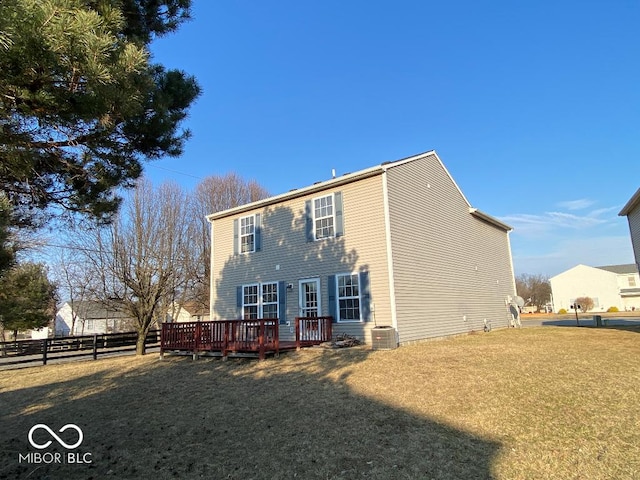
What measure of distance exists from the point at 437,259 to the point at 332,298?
433 centimetres

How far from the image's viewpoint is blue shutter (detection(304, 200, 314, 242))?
13.9 meters

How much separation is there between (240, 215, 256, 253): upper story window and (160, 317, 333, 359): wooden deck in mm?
4509

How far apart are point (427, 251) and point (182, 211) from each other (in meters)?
14.1

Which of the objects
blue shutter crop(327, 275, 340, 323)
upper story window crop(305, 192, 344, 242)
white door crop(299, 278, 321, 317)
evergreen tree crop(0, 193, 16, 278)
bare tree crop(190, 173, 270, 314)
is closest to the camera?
evergreen tree crop(0, 193, 16, 278)

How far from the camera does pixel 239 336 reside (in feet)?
36.2

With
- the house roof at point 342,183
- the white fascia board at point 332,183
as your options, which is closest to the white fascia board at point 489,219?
the house roof at point 342,183

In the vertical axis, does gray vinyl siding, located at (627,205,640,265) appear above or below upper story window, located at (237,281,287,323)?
above

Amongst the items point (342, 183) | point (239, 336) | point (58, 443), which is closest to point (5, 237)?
point (58, 443)

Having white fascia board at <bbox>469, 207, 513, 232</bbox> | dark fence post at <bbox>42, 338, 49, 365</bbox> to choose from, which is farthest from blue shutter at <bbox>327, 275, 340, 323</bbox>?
dark fence post at <bbox>42, 338, 49, 365</bbox>

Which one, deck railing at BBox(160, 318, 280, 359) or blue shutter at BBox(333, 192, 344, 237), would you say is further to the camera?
blue shutter at BBox(333, 192, 344, 237)

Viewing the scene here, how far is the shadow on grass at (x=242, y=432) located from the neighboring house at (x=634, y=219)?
47.3ft

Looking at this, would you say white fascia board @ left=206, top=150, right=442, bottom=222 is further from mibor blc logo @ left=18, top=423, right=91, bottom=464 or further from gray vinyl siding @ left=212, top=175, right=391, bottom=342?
mibor blc logo @ left=18, top=423, right=91, bottom=464

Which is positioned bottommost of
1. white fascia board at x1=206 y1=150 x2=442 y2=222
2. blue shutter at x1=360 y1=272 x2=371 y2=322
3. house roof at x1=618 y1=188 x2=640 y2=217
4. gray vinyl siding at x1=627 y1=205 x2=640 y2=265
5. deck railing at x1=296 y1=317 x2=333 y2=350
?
deck railing at x1=296 y1=317 x2=333 y2=350

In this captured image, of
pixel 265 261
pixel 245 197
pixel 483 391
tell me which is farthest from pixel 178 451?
pixel 245 197
